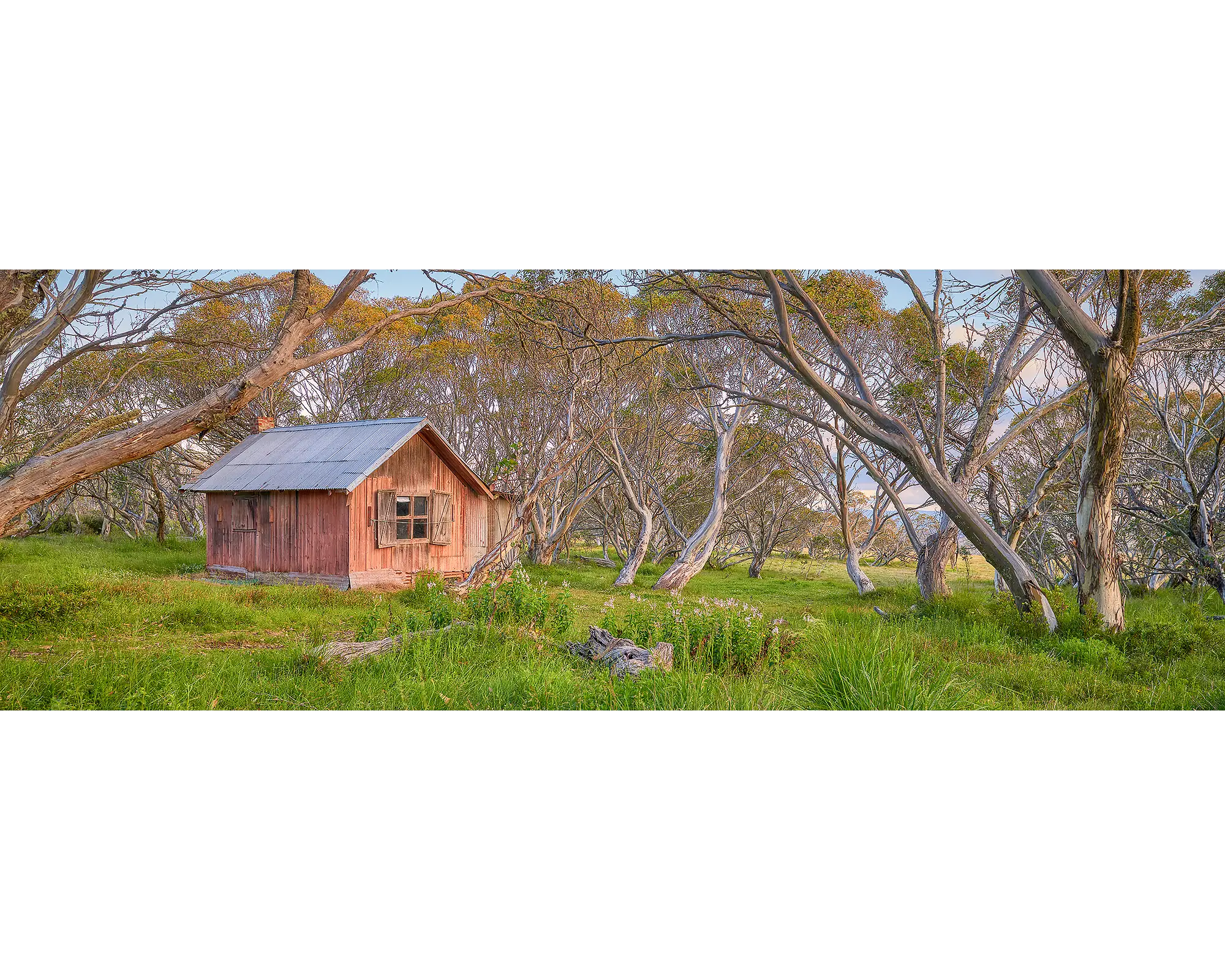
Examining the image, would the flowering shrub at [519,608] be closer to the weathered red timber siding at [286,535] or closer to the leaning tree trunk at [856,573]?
the weathered red timber siding at [286,535]

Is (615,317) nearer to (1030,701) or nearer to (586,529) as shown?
(1030,701)

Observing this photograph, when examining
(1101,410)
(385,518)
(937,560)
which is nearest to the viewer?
(1101,410)

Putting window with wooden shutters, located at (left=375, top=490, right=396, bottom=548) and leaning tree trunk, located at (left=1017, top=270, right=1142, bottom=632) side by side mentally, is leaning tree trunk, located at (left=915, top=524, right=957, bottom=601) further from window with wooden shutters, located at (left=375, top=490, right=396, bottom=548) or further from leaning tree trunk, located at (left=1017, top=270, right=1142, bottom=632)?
window with wooden shutters, located at (left=375, top=490, right=396, bottom=548)

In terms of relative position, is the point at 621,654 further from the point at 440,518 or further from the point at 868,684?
the point at 440,518

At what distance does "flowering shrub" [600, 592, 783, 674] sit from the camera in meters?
4.81

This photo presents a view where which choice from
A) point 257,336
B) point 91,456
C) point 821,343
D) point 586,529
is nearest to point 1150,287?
point 821,343

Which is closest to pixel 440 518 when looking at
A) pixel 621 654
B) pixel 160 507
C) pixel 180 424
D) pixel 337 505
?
pixel 337 505

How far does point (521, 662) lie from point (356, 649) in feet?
4.23

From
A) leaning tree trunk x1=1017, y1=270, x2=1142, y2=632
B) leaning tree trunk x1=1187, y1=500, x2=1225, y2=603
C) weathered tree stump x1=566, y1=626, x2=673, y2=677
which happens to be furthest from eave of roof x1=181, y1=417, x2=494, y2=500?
leaning tree trunk x1=1187, y1=500, x2=1225, y2=603

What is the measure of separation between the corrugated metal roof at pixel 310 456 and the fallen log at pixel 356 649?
6.29m

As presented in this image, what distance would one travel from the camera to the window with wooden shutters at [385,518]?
476 inches

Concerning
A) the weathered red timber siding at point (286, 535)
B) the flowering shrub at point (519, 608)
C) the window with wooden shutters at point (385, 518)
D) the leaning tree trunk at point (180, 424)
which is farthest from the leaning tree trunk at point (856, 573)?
the leaning tree trunk at point (180, 424)

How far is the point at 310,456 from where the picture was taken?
1230cm

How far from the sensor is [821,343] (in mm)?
13023
